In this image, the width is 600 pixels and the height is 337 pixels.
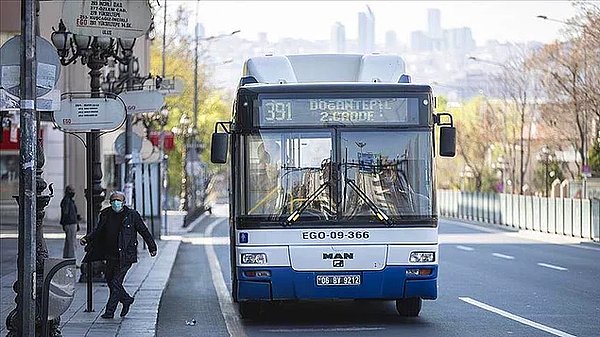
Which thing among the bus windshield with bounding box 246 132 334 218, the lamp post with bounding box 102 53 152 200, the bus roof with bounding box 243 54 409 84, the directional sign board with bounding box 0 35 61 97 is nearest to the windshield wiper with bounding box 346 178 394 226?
the bus windshield with bounding box 246 132 334 218

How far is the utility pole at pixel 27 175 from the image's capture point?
445 inches

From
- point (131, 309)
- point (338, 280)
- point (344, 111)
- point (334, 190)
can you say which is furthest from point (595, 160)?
point (338, 280)

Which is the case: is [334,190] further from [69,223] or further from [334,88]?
[69,223]

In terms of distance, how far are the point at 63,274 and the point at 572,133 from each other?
1931 inches

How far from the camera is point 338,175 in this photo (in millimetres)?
16234

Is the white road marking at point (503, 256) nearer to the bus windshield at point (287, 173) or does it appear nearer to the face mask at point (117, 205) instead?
the bus windshield at point (287, 173)

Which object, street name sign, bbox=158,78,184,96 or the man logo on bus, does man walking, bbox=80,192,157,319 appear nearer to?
the man logo on bus

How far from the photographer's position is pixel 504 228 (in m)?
59.7

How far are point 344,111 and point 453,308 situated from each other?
3958mm

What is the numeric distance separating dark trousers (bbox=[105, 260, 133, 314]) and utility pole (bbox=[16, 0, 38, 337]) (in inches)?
212

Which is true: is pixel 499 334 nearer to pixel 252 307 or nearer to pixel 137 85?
pixel 252 307

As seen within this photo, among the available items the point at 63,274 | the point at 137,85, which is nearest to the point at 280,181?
the point at 63,274

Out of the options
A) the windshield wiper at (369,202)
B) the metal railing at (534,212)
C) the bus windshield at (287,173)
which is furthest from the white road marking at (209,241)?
the windshield wiper at (369,202)

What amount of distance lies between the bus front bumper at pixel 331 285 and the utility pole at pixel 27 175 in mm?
5027
